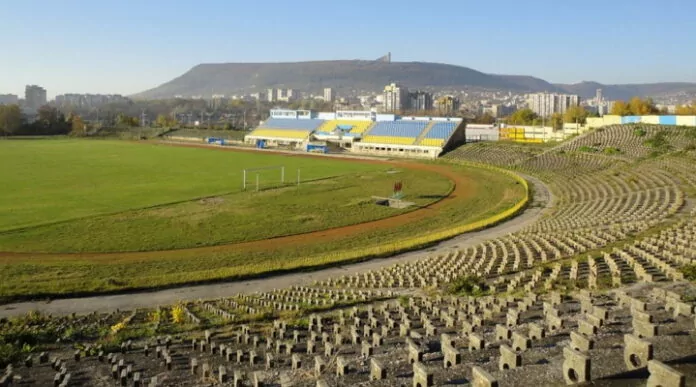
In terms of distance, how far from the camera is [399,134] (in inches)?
3868

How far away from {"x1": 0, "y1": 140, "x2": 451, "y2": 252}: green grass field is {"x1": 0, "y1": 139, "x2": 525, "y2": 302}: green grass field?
0.09 m

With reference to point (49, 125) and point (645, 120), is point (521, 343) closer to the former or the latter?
point (645, 120)

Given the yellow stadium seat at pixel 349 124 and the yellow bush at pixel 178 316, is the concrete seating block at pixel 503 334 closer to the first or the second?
the yellow bush at pixel 178 316

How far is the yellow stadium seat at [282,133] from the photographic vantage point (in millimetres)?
111625

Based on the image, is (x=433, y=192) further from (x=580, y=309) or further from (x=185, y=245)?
(x=580, y=309)

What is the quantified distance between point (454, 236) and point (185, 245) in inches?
593

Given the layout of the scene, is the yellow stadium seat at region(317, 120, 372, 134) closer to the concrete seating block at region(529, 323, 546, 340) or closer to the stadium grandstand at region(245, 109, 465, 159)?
the stadium grandstand at region(245, 109, 465, 159)

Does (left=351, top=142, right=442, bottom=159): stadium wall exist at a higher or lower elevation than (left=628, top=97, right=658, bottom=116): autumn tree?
lower

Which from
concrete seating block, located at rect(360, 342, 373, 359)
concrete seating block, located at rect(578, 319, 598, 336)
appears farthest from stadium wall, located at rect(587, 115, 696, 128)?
concrete seating block, located at rect(360, 342, 373, 359)

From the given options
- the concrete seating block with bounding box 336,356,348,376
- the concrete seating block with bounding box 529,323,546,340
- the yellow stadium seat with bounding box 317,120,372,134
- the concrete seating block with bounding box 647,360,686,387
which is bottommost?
the concrete seating block with bounding box 336,356,348,376

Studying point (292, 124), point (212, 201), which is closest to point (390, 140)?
point (292, 124)

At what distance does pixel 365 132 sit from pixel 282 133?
68.3 feet

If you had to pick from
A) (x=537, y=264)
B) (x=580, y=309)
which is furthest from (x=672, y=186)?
(x=580, y=309)

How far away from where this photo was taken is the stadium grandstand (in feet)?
302
